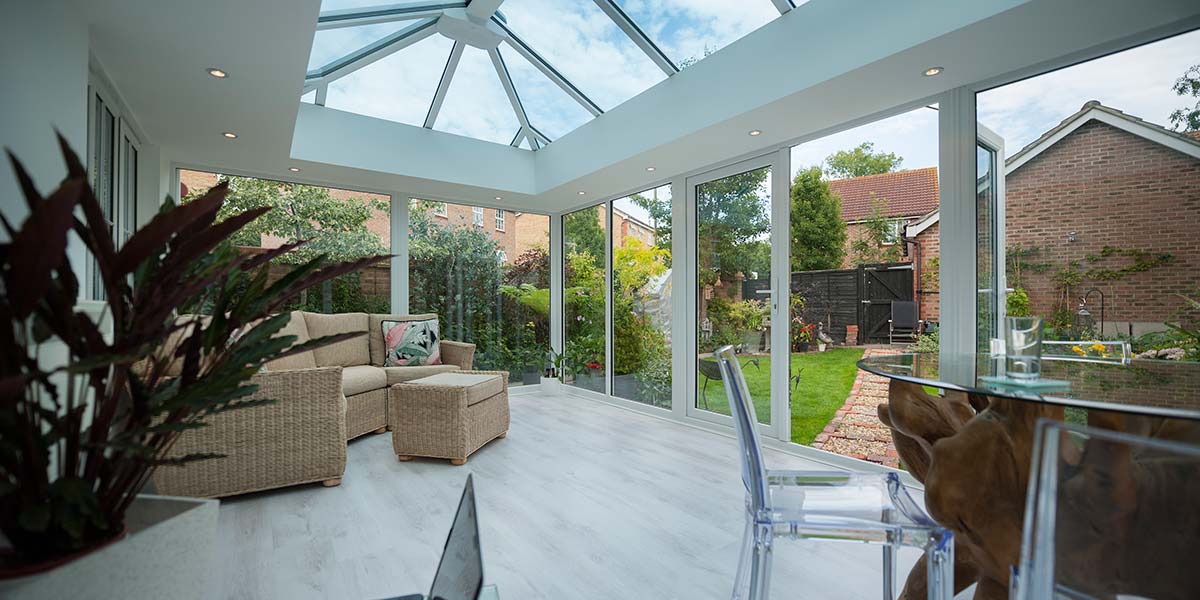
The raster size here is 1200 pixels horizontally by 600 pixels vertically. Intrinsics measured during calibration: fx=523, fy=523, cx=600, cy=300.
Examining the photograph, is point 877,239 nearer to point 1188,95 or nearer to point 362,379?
point 1188,95

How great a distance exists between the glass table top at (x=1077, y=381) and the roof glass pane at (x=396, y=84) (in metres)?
3.71

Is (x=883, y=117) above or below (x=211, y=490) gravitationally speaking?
above

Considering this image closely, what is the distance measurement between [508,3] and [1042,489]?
3796 millimetres

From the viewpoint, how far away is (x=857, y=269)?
137 inches

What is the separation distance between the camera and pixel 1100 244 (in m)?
2.47

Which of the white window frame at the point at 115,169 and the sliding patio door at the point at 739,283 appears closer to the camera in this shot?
the white window frame at the point at 115,169

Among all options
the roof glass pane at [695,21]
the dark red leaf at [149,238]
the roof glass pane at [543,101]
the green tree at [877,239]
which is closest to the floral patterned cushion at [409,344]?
the roof glass pane at [543,101]

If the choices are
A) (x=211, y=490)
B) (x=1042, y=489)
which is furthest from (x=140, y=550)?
(x=211, y=490)

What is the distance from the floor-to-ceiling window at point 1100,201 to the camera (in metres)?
2.28

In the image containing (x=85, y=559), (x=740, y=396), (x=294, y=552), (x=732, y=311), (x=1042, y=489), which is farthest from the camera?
(x=732, y=311)

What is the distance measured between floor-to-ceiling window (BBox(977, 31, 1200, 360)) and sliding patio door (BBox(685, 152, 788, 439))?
131 cm

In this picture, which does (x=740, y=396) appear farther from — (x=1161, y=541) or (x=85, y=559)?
(x=85, y=559)

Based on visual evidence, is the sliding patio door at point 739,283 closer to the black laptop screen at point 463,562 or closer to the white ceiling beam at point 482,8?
the white ceiling beam at point 482,8

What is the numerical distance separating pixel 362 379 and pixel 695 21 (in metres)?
3.43
